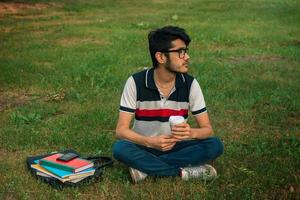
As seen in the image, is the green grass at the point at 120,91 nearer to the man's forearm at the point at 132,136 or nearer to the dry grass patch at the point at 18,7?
the man's forearm at the point at 132,136

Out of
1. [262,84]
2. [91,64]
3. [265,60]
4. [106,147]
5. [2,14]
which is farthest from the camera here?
[2,14]

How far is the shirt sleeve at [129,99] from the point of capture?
6.44 metres

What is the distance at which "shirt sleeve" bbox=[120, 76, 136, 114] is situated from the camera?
21.1 feet

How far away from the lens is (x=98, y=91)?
36.2 feet

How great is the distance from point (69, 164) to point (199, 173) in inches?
58.2

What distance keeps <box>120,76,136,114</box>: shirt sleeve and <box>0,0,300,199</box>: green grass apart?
834mm

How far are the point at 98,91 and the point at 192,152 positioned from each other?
468 cm

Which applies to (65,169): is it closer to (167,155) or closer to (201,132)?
(167,155)

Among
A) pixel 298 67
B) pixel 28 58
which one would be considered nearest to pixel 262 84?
pixel 298 67

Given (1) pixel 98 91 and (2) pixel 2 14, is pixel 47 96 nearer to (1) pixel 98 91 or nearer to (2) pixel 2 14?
(1) pixel 98 91

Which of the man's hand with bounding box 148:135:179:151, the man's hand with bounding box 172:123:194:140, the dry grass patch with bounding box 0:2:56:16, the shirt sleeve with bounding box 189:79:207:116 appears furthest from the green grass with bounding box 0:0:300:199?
the dry grass patch with bounding box 0:2:56:16

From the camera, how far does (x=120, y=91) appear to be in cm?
1110

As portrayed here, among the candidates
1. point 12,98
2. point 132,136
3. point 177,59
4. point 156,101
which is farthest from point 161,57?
point 12,98

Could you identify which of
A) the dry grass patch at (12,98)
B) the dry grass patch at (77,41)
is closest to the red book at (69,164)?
the dry grass patch at (12,98)
